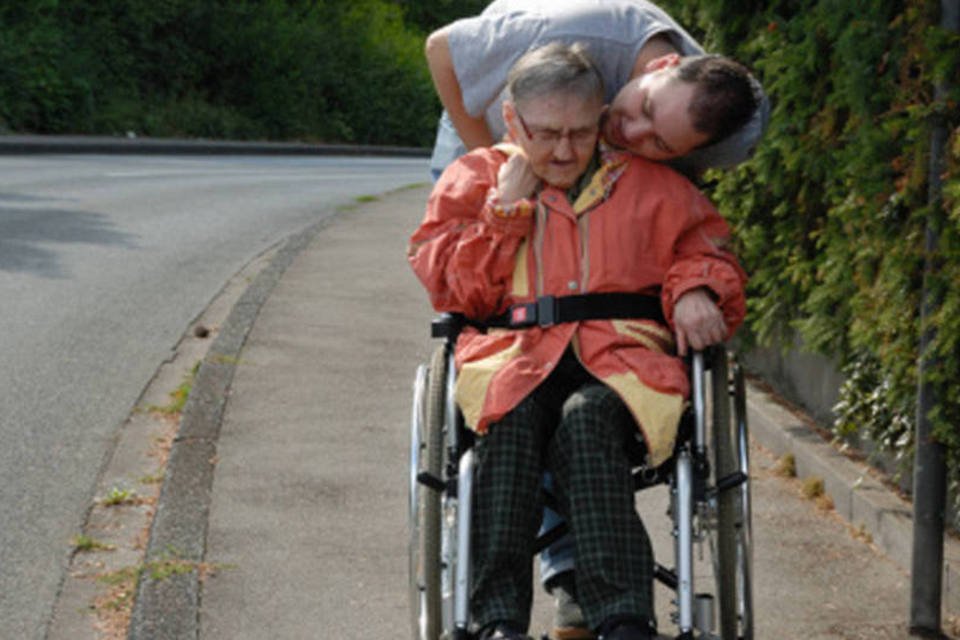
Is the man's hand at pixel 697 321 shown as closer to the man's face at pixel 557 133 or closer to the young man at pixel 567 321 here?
the young man at pixel 567 321

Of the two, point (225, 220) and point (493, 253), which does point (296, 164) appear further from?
point (493, 253)

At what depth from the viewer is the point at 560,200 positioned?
12.8ft

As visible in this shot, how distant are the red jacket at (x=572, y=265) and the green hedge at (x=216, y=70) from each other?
3008 cm

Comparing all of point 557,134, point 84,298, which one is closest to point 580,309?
point 557,134

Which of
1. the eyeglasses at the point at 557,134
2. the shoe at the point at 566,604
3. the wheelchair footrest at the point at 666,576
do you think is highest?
the eyeglasses at the point at 557,134

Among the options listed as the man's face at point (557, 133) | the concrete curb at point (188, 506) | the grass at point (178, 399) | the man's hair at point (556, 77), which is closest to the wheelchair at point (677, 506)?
the man's face at point (557, 133)

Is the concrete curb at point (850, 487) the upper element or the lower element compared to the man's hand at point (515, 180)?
lower

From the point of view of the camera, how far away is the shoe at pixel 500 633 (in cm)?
355

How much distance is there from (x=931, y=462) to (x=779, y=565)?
2.87 feet

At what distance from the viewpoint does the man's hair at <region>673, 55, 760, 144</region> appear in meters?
3.76

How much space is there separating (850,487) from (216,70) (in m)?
40.0

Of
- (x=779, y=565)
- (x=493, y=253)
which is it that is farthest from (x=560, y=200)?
(x=779, y=565)

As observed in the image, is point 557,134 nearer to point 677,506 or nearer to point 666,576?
point 677,506

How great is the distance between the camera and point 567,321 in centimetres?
384
